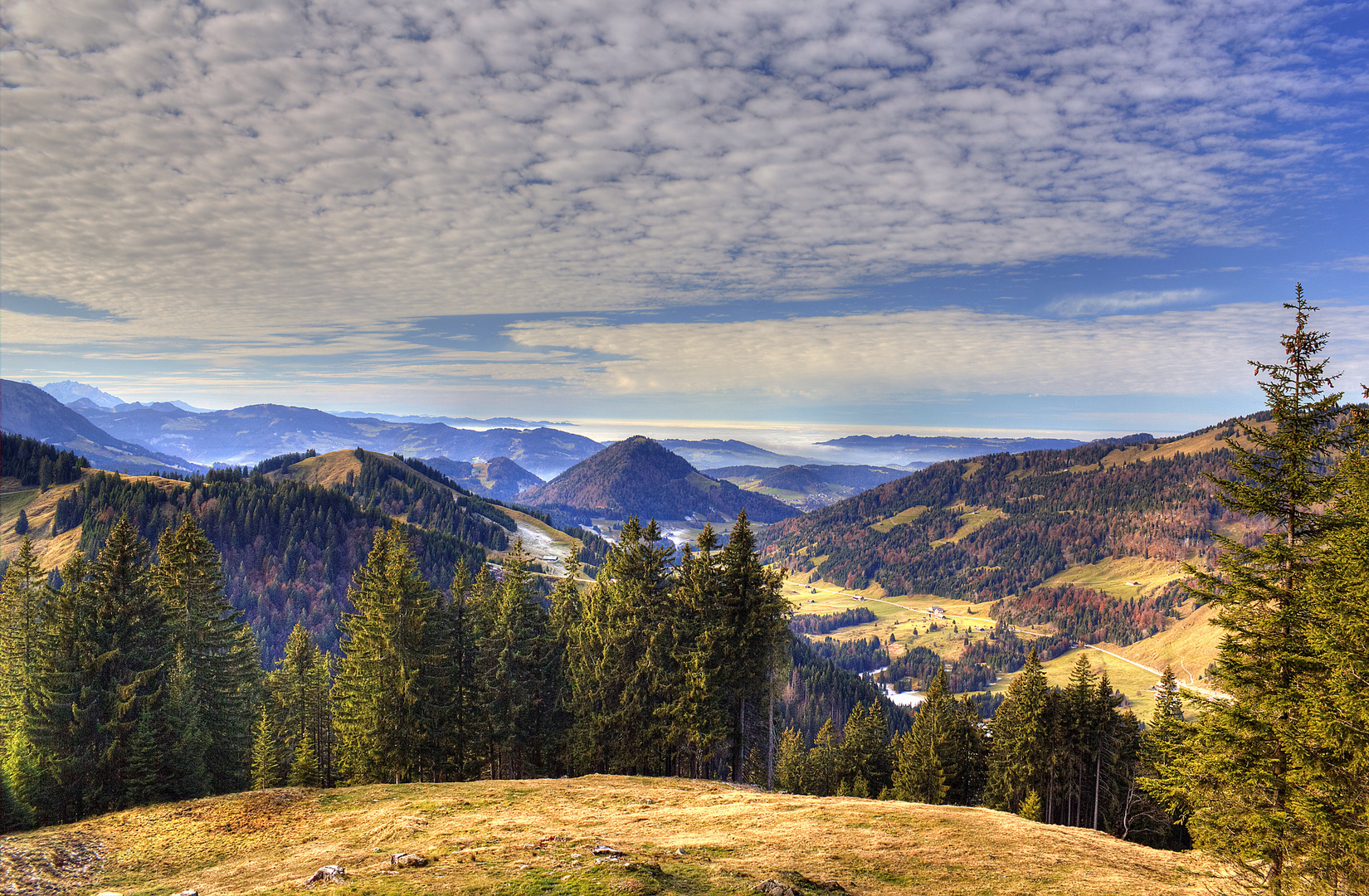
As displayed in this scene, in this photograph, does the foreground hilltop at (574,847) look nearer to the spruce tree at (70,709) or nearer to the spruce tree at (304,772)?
the spruce tree at (70,709)

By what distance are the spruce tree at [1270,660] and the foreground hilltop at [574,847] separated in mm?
3103

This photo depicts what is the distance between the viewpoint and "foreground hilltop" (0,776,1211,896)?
62.5 ft

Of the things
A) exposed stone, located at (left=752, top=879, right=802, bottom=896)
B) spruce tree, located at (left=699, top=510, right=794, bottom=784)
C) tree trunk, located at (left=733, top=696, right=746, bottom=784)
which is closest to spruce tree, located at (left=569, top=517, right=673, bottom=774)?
spruce tree, located at (left=699, top=510, right=794, bottom=784)

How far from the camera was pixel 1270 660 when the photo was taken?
21.4 metres

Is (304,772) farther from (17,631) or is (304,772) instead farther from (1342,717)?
(1342,717)

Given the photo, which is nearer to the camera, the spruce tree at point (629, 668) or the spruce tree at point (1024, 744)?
the spruce tree at point (629, 668)

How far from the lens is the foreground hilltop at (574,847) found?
1905cm

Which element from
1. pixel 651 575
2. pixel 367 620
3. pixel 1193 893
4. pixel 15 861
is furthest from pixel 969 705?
pixel 15 861

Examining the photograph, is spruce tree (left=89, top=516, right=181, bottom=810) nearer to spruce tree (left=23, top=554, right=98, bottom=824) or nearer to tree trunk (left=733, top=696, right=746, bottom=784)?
spruce tree (left=23, top=554, right=98, bottom=824)

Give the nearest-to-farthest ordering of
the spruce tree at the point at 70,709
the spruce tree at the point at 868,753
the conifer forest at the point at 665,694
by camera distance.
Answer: the conifer forest at the point at 665,694 → the spruce tree at the point at 70,709 → the spruce tree at the point at 868,753

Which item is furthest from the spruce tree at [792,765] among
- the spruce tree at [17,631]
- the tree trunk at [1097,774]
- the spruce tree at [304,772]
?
the spruce tree at [17,631]

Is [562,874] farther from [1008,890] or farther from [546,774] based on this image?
[546,774]

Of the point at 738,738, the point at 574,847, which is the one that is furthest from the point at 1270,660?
the point at 738,738

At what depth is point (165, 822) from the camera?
30578 millimetres
